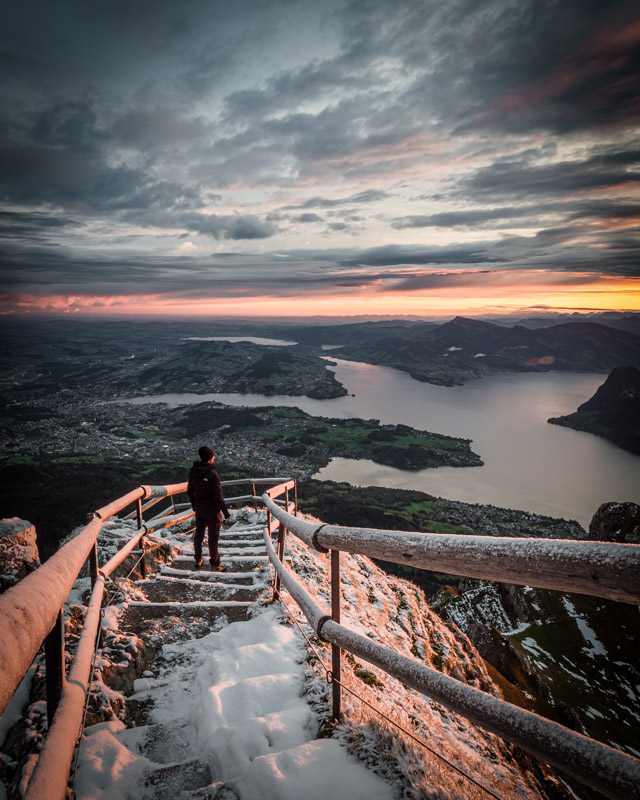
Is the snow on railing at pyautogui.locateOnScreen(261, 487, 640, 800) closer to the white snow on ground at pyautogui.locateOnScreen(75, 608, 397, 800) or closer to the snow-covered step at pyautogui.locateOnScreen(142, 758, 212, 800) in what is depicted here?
the white snow on ground at pyautogui.locateOnScreen(75, 608, 397, 800)

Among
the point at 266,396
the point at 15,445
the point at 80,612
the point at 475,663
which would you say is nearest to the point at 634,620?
the point at 475,663

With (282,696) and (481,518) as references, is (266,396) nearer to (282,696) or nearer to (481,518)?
(481,518)

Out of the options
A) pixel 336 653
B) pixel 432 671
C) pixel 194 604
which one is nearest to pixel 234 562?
pixel 194 604

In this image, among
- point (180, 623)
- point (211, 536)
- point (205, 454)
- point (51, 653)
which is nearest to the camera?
point (51, 653)

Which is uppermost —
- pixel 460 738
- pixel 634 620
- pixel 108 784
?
pixel 108 784

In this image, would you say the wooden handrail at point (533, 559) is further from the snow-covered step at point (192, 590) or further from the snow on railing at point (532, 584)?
the snow-covered step at point (192, 590)

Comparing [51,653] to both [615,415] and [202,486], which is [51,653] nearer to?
[202,486]
